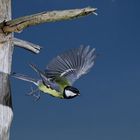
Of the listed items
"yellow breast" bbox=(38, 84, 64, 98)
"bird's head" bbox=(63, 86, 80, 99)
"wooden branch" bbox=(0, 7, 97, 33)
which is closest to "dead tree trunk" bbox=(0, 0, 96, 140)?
"wooden branch" bbox=(0, 7, 97, 33)

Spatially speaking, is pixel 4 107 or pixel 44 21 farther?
pixel 4 107

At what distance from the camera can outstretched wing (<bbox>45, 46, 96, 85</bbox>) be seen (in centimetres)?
636

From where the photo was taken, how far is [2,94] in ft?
21.6

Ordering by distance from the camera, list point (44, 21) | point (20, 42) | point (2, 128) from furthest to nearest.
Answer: point (20, 42)
point (2, 128)
point (44, 21)

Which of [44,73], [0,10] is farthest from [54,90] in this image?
[0,10]

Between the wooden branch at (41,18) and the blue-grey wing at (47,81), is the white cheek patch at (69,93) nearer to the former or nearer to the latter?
the blue-grey wing at (47,81)

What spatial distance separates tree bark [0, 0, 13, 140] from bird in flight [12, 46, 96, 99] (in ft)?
0.71

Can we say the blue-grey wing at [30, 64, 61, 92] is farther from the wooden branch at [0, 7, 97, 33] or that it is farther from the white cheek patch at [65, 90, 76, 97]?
the wooden branch at [0, 7, 97, 33]

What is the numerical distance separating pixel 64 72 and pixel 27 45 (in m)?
0.84

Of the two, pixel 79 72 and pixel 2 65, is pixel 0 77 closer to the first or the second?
pixel 2 65

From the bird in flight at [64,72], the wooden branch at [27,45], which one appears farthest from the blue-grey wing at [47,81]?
the wooden branch at [27,45]

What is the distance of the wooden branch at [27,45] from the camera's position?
6.98 metres

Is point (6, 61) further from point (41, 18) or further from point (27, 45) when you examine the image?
point (41, 18)

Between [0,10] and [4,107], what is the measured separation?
1.27 meters
